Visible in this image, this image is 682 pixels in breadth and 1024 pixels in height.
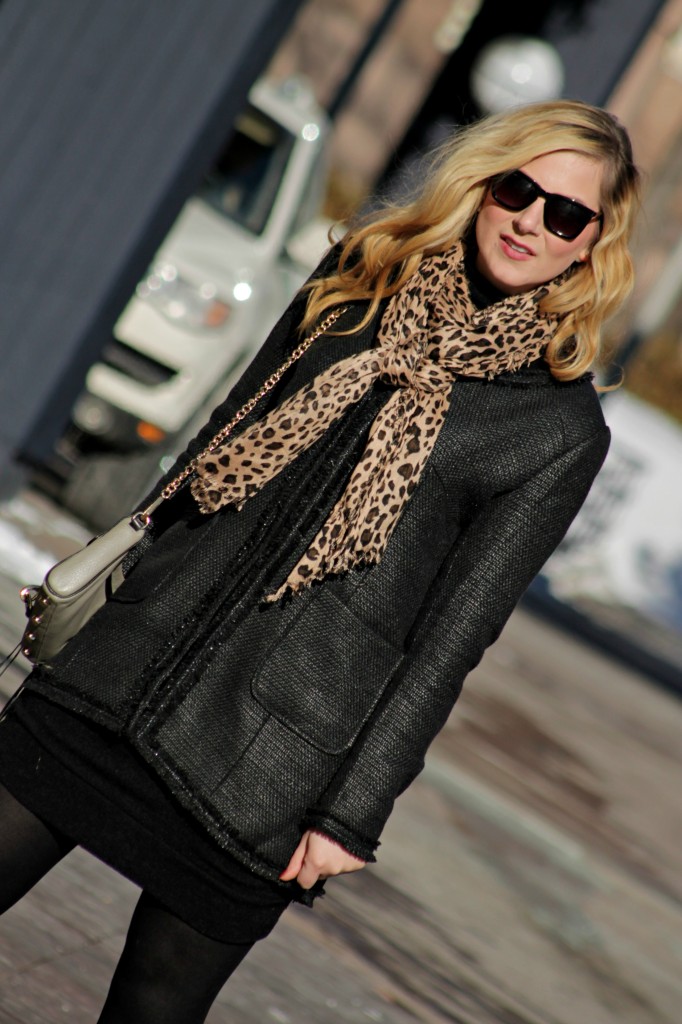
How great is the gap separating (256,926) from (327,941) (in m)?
2.29

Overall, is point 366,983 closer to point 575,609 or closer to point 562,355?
point 562,355

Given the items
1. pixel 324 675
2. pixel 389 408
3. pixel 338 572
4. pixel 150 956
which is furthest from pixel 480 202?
pixel 150 956

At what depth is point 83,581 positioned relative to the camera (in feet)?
7.87

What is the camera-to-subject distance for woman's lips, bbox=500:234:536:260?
248 centimetres

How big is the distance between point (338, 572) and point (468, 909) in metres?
3.37

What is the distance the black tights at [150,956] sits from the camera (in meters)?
2.32

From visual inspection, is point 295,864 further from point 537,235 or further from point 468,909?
point 468,909

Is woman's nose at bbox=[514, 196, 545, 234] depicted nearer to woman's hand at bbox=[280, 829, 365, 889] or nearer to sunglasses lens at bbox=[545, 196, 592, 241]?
sunglasses lens at bbox=[545, 196, 592, 241]

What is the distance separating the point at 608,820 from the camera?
7945 mm

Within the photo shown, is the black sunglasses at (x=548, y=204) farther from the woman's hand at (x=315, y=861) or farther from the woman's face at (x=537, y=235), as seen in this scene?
the woman's hand at (x=315, y=861)

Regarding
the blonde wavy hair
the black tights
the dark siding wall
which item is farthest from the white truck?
the black tights

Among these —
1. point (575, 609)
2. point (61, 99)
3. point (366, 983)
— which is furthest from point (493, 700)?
point (575, 609)

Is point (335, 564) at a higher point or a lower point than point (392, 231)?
lower

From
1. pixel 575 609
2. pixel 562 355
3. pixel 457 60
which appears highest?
pixel 457 60
